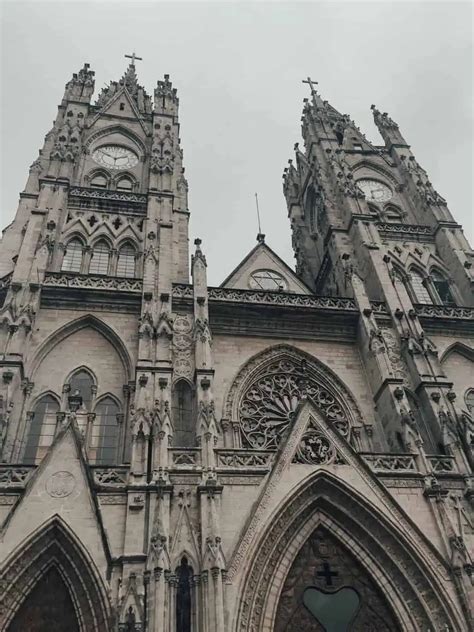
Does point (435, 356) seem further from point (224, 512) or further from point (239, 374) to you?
point (224, 512)

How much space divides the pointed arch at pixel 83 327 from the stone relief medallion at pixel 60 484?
4476 mm

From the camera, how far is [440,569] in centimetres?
1275

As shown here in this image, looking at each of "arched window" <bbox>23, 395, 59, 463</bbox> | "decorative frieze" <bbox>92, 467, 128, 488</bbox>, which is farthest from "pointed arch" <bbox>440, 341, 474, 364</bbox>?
"arched window" <bbox>23, 395, 59, 463</bbox>

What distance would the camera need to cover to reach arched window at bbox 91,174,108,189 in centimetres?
2469

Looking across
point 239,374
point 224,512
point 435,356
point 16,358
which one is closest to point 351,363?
point 435,356

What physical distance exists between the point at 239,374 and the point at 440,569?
7994 millimetres

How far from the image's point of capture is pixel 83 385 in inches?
647

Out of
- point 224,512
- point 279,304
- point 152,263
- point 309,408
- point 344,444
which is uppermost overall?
point 152,263

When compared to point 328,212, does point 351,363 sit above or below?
below

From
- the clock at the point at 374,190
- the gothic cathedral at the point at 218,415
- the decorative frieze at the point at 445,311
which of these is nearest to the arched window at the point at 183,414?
the gothic cathedral at the point at 218,415

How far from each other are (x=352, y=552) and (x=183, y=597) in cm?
446

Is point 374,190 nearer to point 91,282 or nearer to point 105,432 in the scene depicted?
point 91,282

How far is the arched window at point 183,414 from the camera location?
15.5 meters

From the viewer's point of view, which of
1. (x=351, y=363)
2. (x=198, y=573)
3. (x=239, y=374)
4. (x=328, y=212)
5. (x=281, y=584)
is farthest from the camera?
(x=328, y=212)
